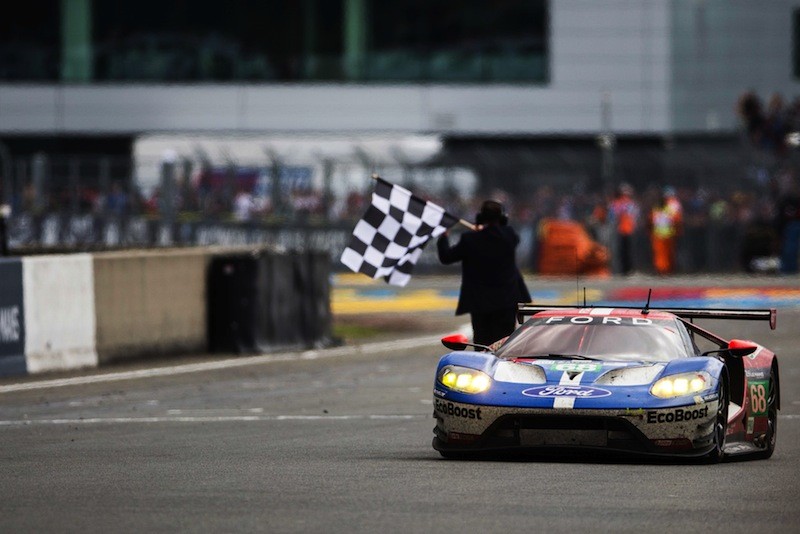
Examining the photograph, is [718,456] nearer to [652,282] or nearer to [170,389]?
[170,389]

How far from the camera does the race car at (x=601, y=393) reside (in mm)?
9896

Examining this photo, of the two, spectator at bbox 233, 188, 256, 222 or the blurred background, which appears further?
the blurred background

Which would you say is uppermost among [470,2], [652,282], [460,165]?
[470,2]

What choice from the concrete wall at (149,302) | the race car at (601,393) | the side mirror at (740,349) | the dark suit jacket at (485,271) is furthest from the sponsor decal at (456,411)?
the concrete wall at (149,302)

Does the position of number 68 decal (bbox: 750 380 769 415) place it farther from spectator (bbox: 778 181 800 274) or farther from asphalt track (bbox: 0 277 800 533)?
spectator (bbox: 778 181 800 274)

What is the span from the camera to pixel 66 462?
10.4 m

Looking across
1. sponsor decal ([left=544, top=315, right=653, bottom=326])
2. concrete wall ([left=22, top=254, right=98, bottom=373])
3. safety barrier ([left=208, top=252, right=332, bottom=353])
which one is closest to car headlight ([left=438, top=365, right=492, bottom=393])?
sponsor decal ([left=544, top=315, right=653, bottom=326])

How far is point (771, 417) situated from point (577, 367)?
178 cm

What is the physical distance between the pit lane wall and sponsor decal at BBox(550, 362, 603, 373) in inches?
312

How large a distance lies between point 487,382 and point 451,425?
33 centimetres

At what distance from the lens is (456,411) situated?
1019 centimetres

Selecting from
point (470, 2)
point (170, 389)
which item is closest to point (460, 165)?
point (470, 2)

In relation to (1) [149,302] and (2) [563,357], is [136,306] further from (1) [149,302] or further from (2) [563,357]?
(2) [563,357]

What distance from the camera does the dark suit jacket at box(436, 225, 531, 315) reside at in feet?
45.8
